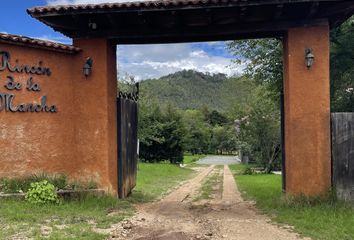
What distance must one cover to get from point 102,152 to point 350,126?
5.68 meters

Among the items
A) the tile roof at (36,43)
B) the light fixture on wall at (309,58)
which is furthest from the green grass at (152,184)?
the light fixture on wall at (309,58)

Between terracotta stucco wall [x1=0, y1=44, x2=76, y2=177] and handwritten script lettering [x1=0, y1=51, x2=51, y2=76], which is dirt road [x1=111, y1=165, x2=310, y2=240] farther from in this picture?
handwritten script lettering [x1=0, y1=51, x2=51, y2=76]

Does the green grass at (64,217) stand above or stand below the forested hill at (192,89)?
below

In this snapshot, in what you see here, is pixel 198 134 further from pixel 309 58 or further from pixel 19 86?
pixel 19 86

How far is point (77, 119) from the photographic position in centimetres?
1105

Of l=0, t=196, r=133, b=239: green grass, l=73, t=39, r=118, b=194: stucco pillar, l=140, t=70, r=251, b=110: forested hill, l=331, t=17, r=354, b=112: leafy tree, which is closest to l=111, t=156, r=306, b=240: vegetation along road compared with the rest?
l=0, t=196, r=133, b=239: green grass

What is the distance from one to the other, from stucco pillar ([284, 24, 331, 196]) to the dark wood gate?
13.5 ft

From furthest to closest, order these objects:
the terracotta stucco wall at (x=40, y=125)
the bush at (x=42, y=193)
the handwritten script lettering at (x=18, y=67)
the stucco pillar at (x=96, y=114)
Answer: the stucco pillar at (x=96, y=114) < the terracotta stucco wall at (x=40, y=125) < the handwritten script lettering at (x=18, y=67) < the bush at (x=42, y=193)

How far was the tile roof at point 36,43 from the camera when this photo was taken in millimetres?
9734

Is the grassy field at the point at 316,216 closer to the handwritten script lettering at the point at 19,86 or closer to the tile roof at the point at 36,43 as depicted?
the handwritten script lettering at the point at 19,86

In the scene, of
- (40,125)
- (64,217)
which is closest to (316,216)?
(64,217)

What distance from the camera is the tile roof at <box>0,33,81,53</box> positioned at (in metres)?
9.73

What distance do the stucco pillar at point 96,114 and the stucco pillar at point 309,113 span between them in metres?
4.25

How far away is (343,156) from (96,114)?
5733mm
